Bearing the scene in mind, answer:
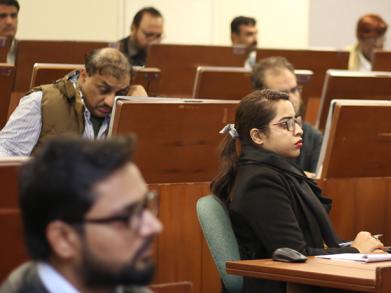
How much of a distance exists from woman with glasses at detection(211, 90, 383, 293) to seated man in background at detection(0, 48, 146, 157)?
32.4 inches

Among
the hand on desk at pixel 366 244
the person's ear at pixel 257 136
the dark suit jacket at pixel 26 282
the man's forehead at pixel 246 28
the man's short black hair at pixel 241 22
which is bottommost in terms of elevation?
the hand on desk at pixel 366 244

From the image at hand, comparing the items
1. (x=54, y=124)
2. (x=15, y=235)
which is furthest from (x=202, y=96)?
(x=15, y=235)

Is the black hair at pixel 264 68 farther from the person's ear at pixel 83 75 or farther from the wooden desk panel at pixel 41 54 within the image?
the wooden desk panel at pixel 41 54

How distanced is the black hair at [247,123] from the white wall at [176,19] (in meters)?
5.40

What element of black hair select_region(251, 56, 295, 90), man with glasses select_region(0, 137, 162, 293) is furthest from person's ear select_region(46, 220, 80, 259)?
black hair select_region(251, 56, 295, 90)

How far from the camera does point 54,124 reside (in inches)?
186

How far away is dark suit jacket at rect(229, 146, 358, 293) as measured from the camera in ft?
12.3

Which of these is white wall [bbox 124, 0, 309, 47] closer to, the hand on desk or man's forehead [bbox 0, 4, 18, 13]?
man's forehead [bbox 0, 4, 18, 13]

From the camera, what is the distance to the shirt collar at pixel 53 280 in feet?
6.02

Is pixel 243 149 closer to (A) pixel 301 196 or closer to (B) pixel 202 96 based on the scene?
(A) pixel 301 196

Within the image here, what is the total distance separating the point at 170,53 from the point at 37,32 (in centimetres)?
259

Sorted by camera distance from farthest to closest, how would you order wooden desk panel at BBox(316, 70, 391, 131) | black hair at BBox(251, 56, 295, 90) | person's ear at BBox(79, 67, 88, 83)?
1. wooden desk panel at BBox(316, 70, 391, 131)
2. black hair at BBox(251, 56, 295, 90)
3. person's ear at BBox(79, 67, 88, 83)

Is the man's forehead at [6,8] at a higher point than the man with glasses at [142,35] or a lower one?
higher

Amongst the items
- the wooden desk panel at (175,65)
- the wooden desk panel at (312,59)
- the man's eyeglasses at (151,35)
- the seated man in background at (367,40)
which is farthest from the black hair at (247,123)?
the seated man in background at (367,40)
